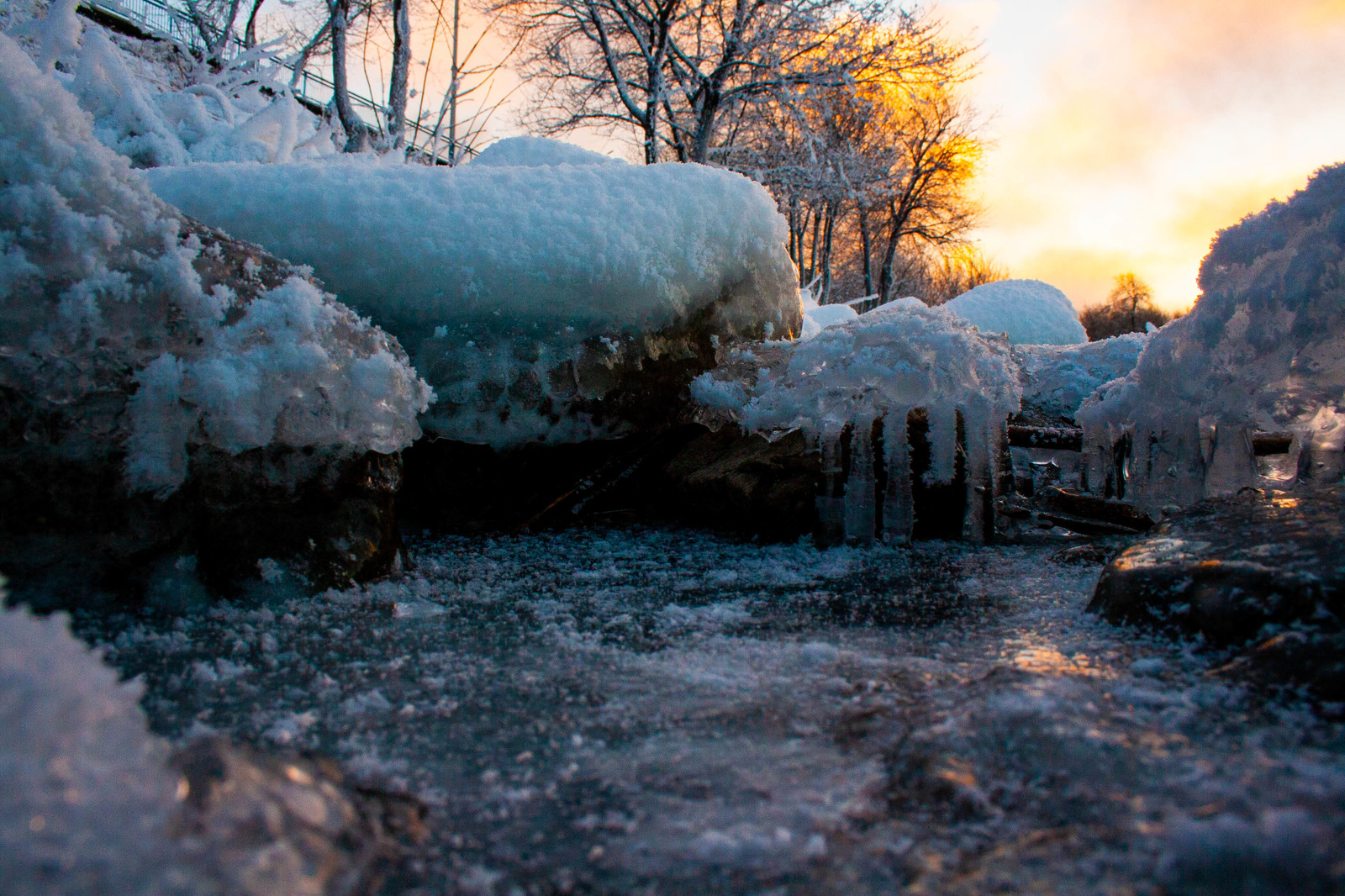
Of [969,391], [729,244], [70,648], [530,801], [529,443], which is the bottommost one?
[530,801]

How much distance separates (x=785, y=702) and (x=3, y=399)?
1.88 meters

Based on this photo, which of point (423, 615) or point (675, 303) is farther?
point (675, 303)

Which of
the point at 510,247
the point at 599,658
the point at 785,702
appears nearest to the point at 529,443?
the point at 510,247

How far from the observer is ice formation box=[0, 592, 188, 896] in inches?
24.0

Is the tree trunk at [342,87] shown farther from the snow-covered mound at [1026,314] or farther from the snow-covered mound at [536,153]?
the snow-covered mound at [1026,314]

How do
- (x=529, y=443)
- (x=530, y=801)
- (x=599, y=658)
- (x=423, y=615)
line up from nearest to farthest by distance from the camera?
(x=530, y=801) → (x=599, y=658) → (x=423, y=615) → (x=529, y=443)

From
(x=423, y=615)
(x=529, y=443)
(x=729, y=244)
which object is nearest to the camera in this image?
(x=423, y=615)

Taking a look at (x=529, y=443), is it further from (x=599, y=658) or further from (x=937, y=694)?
(x=937, y=694)

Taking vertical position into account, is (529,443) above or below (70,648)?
above

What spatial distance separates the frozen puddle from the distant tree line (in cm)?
2518

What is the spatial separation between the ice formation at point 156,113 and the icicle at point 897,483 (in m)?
3.48

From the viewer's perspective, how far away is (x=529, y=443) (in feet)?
9.98

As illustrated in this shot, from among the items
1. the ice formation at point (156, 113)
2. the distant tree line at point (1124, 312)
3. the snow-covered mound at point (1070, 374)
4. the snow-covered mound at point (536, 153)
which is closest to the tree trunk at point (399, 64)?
the ice formation at point (156, 113)

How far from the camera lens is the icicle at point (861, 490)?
2.68 meters
